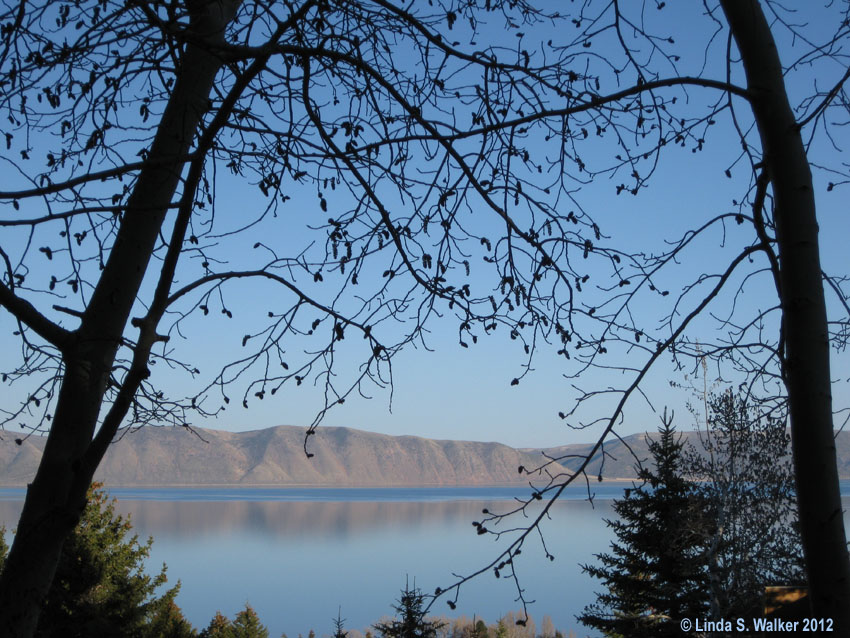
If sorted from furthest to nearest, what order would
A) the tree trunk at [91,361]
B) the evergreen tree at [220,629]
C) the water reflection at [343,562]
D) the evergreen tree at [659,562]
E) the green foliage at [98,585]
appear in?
the water reflection at [343,562], the evergreen tree at [659,562], the evergreen tree at [220,629], the green foliage at [98,585], the tree trunk at [91,361]

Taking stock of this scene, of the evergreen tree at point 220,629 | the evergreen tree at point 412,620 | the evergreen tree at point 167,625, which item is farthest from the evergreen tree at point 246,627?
the evergreen tree at point 412,620

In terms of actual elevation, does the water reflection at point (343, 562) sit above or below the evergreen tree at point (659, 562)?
below

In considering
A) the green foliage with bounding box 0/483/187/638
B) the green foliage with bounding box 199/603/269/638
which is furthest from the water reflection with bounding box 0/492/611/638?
the green foliage with bounding box 0/483/187/638

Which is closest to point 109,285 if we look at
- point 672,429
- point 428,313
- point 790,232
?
point 428,313

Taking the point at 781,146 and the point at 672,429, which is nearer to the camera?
the point at 781,146

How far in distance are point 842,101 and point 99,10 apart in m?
2.98

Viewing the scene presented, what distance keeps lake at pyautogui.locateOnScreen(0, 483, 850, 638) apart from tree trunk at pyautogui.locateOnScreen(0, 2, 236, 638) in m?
32.2

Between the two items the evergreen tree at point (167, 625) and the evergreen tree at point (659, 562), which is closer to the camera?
the evergreen tree at point (167, 625)

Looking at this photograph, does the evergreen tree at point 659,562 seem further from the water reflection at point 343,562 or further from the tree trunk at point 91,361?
the tree trunk at point 91,361

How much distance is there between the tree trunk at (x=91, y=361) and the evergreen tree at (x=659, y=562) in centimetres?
1667

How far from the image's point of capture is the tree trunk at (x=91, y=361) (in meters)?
2.33

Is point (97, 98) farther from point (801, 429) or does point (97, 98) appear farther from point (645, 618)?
point (645, 618)

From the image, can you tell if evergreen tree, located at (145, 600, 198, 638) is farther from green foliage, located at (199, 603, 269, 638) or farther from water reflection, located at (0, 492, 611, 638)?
water reflection, located at (0, 492, 611, 638)

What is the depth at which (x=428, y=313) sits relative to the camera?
2.99 metres
